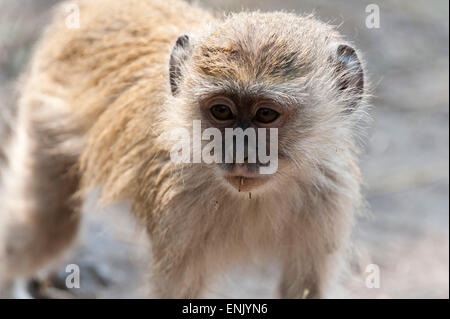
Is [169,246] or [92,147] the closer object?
[169,246]

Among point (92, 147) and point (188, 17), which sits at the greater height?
point (188, 17)

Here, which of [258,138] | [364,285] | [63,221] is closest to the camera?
[258,138]

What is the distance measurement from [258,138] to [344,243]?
1296mm

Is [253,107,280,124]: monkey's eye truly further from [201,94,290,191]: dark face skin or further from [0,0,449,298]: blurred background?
[0,0,449,298]: blurred background

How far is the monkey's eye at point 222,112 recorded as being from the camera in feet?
13.7

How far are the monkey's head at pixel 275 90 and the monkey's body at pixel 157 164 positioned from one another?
14 millimetres

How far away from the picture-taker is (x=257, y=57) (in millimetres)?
4211

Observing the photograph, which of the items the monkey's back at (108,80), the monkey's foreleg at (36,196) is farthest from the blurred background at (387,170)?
the monkey's back at (108,80)

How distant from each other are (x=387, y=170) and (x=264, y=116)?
5193mm

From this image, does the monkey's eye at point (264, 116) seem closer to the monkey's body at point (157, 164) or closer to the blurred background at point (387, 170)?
the monkey's body at point (157, 164)

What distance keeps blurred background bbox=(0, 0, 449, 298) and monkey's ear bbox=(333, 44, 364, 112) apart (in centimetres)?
161

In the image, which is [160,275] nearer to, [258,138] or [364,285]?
[258,138]

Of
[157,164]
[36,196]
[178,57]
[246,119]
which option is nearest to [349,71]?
[246,119]
